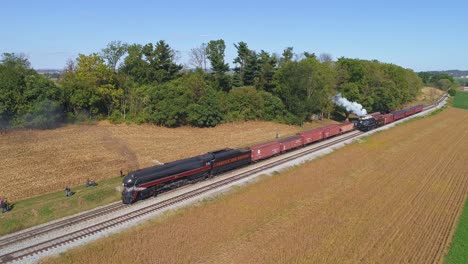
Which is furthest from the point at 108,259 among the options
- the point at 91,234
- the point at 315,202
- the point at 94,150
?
the point at 94,150

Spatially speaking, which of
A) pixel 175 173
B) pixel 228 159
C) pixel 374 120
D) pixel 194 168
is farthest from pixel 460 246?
pixel 374 120

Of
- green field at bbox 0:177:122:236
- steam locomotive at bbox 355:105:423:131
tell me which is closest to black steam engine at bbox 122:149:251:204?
green field at bbox 0:177:122:236

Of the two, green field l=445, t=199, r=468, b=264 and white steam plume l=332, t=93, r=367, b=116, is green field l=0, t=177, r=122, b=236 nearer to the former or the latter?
green field l=445, t=199, r=468, b=264

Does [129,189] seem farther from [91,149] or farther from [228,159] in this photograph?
[91,149]

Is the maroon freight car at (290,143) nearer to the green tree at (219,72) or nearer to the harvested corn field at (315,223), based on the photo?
the harvested corn field at (315,223)

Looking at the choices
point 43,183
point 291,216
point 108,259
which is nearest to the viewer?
point 108,259

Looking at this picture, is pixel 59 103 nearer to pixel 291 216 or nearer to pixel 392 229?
pixel 291 216
